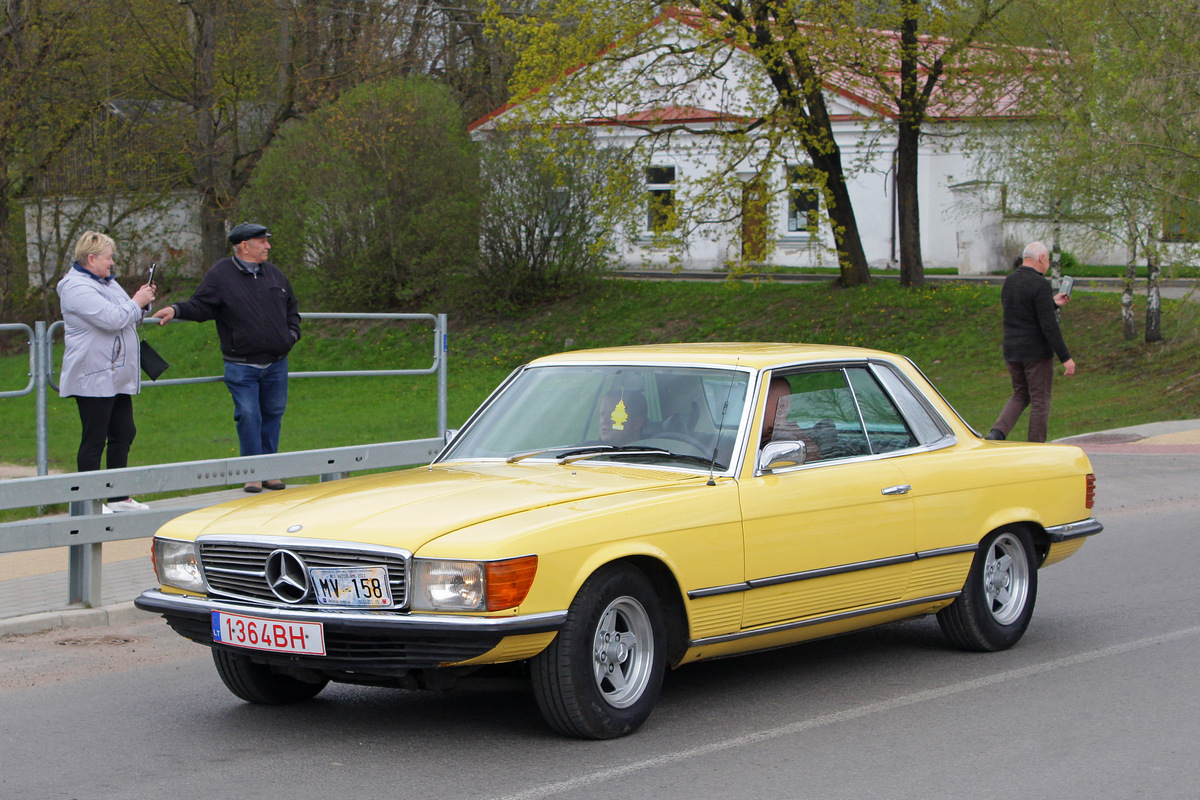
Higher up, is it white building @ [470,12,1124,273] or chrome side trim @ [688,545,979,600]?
white building @ [470,12,1124,273]

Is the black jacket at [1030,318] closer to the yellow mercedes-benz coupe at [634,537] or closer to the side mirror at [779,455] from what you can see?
the yellow mercedes-benz coupe at [634,537]

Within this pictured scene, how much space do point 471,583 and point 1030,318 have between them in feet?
30.9

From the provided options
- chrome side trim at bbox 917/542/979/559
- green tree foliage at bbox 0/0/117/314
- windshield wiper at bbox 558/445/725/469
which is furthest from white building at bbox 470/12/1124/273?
windshield wiper at bbox 558/445/725/469

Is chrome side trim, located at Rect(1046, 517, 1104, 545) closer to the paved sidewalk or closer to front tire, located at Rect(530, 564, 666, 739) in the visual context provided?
front tire, located at Rect(530, 564, 666, 739)

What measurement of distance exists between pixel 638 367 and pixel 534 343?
80.8 ft

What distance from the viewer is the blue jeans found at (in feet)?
34.3

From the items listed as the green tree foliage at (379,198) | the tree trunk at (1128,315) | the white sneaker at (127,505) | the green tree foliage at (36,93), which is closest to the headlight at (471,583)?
the white sneaker at (127,505)

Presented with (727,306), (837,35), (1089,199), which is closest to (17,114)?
(727,306)

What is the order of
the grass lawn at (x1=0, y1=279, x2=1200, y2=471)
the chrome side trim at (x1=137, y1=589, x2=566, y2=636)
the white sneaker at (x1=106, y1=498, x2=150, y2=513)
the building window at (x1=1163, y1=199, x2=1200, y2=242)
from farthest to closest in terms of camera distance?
the building window at (x1=1163, y1=199, x2=1200, y2=242) → the grass lawn at (x1=0, y1=279, x2=1200, y2=471) → the white sneaker at (x1=106, y1=498, x2=150, y2=513) → the chrome side trim at (x1=137, y1=589, x2=566, y2=636)

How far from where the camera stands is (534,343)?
101 ft

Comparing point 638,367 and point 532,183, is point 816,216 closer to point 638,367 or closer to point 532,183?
point 532,183

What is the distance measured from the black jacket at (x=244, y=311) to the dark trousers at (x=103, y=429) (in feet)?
2.88

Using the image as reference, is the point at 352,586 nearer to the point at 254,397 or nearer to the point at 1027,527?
the point at 1027,527

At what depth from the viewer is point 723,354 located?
6363 mm
